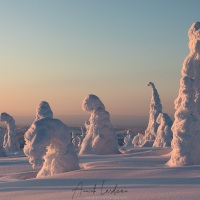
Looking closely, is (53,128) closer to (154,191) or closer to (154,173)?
(154,173)

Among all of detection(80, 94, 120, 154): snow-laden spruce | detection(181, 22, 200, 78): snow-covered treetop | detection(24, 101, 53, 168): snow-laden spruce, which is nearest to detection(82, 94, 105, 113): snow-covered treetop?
detection(80, 94, 120, 154): snow-laden spruce

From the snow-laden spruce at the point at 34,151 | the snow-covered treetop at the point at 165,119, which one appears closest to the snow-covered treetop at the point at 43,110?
the snow-covered treetop at the point at 165,119

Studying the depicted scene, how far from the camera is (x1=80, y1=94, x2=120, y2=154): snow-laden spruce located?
24.2 m

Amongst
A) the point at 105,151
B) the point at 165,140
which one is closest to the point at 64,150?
the point at 105,151

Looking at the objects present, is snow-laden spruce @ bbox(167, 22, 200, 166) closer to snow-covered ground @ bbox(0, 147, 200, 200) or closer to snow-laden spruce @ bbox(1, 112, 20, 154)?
snow-covered ground @ bbox(0, 147, 200, 200)

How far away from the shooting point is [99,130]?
24375 millimetres

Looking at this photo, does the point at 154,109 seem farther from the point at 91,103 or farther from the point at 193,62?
the point at 193,62

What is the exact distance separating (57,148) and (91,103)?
11310mm

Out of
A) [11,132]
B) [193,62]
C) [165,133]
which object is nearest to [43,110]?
[165,133]

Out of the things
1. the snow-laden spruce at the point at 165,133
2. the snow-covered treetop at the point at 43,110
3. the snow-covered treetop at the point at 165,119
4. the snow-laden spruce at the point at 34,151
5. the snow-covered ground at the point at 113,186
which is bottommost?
the snow-laden spruce at the point at 165,133

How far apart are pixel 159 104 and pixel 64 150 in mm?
31790

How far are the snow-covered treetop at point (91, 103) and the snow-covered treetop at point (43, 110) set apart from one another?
4224mm

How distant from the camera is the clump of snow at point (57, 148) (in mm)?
12562

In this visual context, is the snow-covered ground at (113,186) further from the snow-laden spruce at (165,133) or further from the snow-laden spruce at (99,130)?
the snow-laden spruce at (165,133)
